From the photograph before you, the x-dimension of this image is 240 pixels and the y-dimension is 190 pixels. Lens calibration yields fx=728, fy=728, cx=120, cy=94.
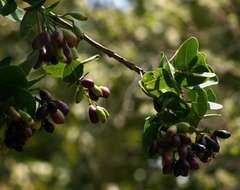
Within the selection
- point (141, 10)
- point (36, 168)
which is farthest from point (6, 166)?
point (141, 10)

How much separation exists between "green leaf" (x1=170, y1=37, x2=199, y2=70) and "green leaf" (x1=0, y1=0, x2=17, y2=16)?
37 centimetres

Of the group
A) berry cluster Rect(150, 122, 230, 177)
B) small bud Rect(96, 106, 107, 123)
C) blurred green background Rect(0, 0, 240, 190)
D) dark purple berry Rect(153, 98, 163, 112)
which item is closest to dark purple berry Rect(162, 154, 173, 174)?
berry cluster Rect(150, 122, 230, 177)

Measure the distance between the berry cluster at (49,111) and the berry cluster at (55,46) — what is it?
83mm

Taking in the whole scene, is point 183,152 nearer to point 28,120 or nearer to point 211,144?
point 211,144

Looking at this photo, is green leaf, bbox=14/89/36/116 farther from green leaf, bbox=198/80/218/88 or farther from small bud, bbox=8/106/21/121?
green leaf, bbox=198/80/218/88

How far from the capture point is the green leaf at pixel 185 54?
1.53m

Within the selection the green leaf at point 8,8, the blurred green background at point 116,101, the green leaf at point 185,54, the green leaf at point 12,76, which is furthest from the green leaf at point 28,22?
the blurred green background at point 116,101

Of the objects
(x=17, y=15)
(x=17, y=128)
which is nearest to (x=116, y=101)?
(x=17, y=15)

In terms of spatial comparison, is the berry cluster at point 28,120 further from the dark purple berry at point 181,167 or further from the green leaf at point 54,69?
the dark purple berry at point 181,167

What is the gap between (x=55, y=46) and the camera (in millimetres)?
1494

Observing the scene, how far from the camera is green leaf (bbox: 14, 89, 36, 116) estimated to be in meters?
1.50

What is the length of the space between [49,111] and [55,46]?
14cm

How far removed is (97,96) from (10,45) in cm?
425

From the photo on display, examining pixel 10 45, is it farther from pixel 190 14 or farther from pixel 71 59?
pixel 71 59
